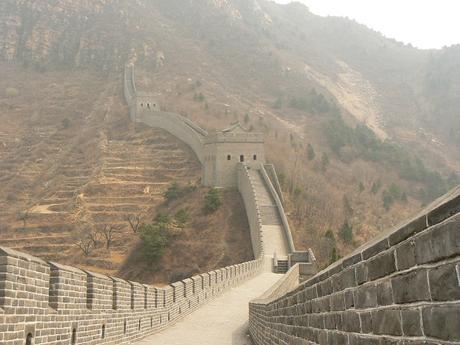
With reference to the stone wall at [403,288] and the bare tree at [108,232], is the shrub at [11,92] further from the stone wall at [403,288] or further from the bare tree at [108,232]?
the stone wall at [403,288]

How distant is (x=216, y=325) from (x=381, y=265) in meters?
14.4

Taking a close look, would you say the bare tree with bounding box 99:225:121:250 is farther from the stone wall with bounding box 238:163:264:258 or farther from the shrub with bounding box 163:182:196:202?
the stone wall with bounding box 238:163:264:258

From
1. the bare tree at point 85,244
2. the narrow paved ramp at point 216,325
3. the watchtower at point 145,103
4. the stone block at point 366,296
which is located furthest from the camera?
the watchtower at point 145,103

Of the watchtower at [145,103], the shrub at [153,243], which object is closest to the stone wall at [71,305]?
the shrub at [153,243]

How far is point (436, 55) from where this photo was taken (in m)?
157

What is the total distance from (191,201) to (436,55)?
129105 millimetres

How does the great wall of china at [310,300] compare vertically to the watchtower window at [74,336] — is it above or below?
above

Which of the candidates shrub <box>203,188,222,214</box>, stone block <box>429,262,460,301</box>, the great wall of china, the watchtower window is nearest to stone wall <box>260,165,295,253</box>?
shrub <box>203,188,222,214</box>

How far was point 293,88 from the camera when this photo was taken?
353 feet

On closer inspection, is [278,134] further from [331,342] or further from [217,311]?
[331,342]

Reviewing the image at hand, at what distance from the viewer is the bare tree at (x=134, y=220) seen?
47.2m

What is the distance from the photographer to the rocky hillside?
5741cm

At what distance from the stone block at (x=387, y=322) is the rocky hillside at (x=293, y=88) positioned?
3751cm

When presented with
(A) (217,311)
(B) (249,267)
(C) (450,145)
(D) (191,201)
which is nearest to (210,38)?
(C) (450,145)
